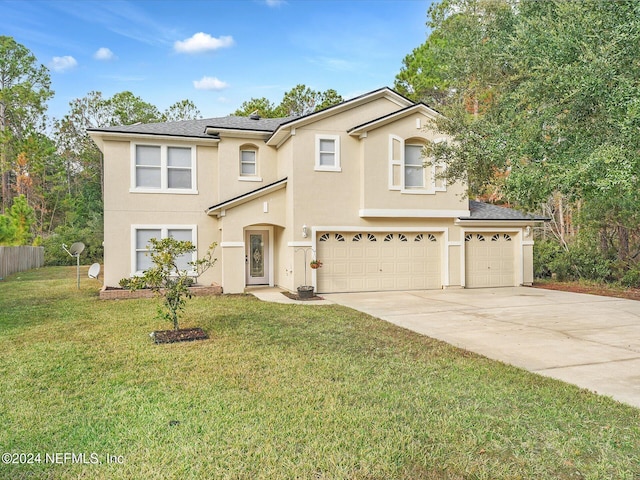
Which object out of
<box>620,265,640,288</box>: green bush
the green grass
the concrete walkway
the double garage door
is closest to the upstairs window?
the double garage door

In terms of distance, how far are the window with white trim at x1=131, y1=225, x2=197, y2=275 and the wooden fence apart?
994cm

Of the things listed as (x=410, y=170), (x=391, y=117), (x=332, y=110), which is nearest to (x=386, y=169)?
(x=410, y=170)

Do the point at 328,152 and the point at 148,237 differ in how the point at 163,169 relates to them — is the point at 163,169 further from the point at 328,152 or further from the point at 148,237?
the point at 328,152

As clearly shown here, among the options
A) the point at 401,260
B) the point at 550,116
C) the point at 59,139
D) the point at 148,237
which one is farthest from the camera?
the point at 59,139

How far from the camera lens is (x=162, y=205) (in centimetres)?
1448

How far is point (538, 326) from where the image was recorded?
8609 millimetres

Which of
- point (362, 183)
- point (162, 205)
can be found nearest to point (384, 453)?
point (362, 183)

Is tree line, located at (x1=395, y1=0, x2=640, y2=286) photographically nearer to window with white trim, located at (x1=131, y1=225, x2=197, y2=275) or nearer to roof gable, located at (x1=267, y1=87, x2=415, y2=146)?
roof gable, located at (x1=267, y1=87, x2=415, y2=146)

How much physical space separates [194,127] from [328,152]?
210 inches

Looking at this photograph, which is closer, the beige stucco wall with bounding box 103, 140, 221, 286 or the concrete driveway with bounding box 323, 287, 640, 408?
the concrete driveway with bounding box 323, 287, 640, 408

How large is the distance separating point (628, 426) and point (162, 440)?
14.2ft

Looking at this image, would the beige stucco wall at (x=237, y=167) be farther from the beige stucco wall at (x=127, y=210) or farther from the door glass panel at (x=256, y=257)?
the door glass panel at (x=256, y=257)

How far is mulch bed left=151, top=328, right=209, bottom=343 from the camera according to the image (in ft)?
23.7

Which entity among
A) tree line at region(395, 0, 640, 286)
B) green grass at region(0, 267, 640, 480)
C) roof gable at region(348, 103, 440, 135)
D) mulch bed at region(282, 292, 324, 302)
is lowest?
green grass at region(0, 267, 640, 480)
